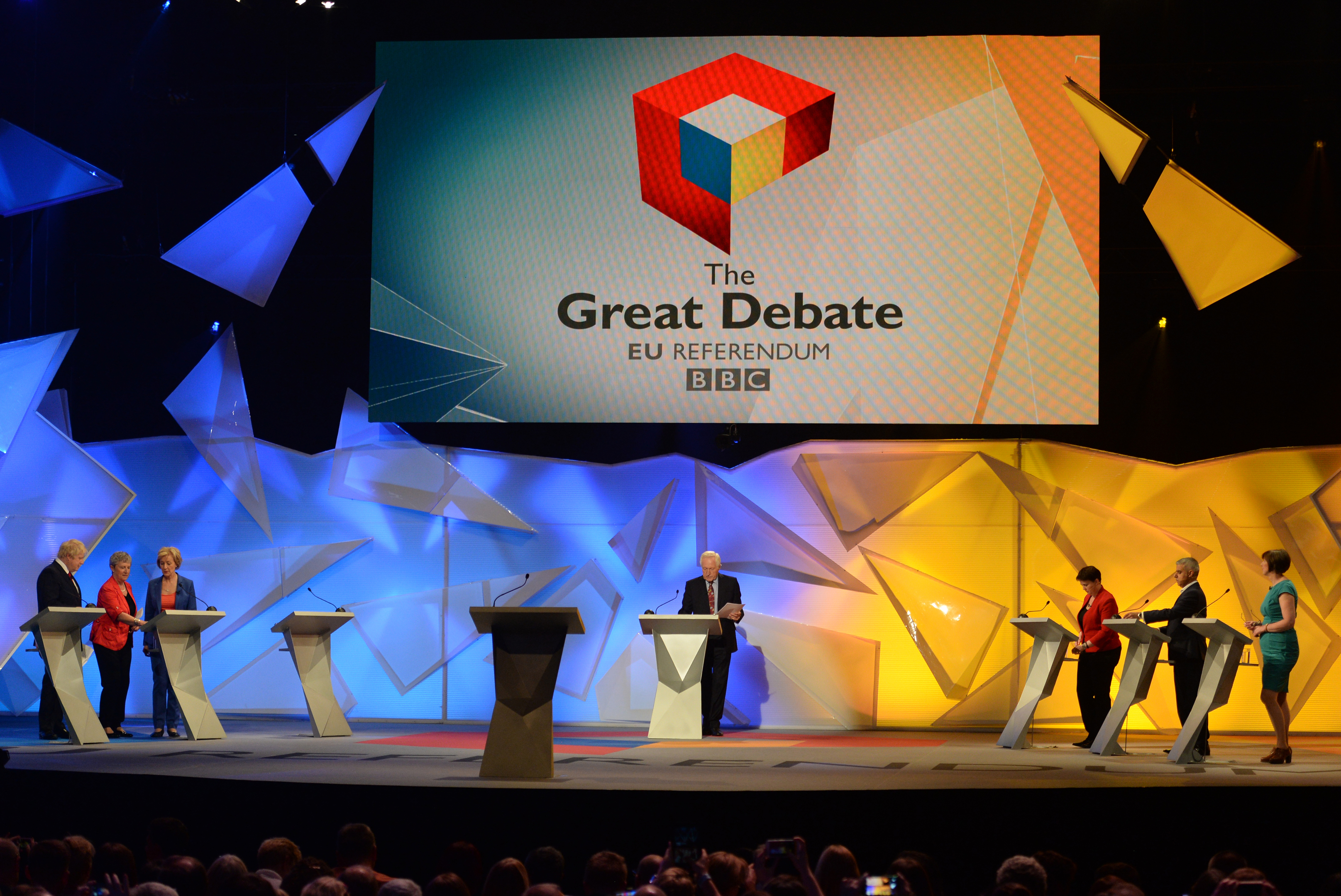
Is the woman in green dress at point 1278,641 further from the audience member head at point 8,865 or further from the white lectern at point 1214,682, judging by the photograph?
the audience member head at point 8,865

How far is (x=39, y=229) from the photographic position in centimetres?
1104

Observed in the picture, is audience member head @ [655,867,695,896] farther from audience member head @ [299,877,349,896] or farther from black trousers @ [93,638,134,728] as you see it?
black trousers @ [93,638,134,728]

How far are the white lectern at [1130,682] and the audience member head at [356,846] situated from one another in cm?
535

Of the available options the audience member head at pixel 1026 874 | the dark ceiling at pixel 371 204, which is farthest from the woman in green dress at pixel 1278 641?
the audience member head at pixel 1026 874

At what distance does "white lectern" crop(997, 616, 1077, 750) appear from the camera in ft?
28.2

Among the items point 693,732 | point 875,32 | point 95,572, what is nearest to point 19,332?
point 95,572

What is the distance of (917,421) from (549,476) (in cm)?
310

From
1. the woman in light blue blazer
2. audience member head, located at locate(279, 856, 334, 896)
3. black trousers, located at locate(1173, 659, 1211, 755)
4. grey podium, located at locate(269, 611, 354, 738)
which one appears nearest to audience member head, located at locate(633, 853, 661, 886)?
audience member head, located at locate(279, 856, 334, 896)

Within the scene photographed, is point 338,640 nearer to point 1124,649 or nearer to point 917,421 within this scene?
point 917,421

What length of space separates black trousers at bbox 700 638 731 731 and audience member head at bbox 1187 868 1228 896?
6.20 m

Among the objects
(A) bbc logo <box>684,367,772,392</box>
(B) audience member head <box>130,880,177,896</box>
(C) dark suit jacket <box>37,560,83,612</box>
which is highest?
(A) bbc logo <box>684,367,772,392</box>

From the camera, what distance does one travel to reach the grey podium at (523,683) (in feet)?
20.4

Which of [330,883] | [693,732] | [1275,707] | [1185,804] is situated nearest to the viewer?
[330,883]

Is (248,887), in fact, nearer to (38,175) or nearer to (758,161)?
(758,161)
